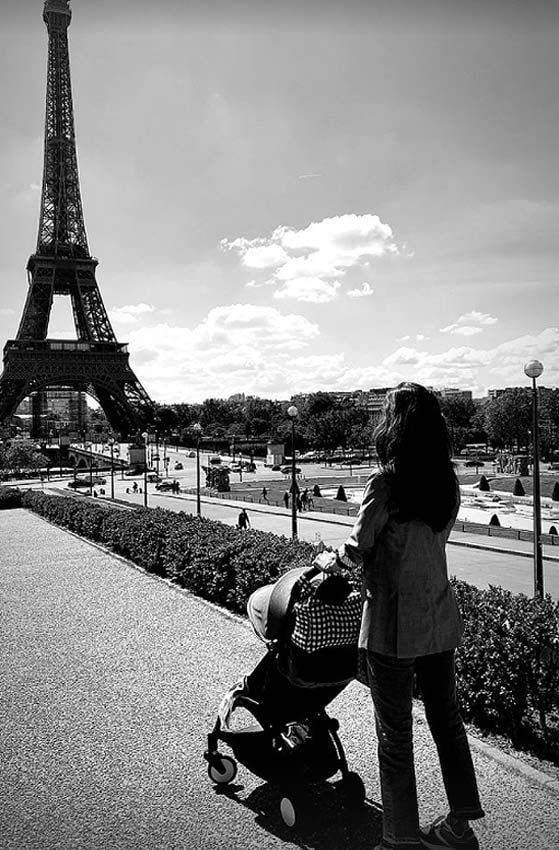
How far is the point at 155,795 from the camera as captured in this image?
4.55 meters

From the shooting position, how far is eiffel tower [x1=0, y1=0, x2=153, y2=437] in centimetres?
7550

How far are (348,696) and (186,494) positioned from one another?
1852 inches

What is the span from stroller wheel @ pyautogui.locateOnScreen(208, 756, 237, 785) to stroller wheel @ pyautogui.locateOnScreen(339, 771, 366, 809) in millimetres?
777

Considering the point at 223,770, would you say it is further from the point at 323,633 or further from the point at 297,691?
the point at 323,633

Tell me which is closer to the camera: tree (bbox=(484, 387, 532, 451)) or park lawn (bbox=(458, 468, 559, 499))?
park lawn (bbox=(458, 468, 559, 499))

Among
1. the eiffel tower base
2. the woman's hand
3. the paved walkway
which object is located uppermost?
the eiffel tower base

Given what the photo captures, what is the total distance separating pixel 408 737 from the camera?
3.44 m

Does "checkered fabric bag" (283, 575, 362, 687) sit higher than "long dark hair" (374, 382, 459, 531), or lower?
lower

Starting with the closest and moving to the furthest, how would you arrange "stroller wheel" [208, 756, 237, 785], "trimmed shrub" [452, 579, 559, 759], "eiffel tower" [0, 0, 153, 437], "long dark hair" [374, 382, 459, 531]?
"long dark hair" [374, 382, 459, 531] < "stroller wheel" [208, 756, 237, 785] < "trimmed shrub" [452, 579, 559, 759] < "eiffel tower" [0, 0, 153, 437]

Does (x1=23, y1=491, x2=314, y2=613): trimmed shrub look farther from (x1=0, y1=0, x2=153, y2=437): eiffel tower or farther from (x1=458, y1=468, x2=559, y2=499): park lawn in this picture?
(x1=0, y1=0, x2=153, y2=437): eiffel tower

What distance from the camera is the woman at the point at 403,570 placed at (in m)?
3.33

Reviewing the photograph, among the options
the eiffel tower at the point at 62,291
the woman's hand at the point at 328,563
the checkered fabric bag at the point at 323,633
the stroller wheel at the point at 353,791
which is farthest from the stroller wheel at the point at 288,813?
the eiffel tower at the point at 62,291

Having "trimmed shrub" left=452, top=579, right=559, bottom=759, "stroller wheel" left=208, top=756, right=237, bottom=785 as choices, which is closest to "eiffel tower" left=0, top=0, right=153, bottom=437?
"trimmed shrub" left=452, top=579, right=559, bottom=759

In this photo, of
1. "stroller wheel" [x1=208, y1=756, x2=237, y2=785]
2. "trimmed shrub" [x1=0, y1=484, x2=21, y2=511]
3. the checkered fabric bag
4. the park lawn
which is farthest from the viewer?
the park lawn
